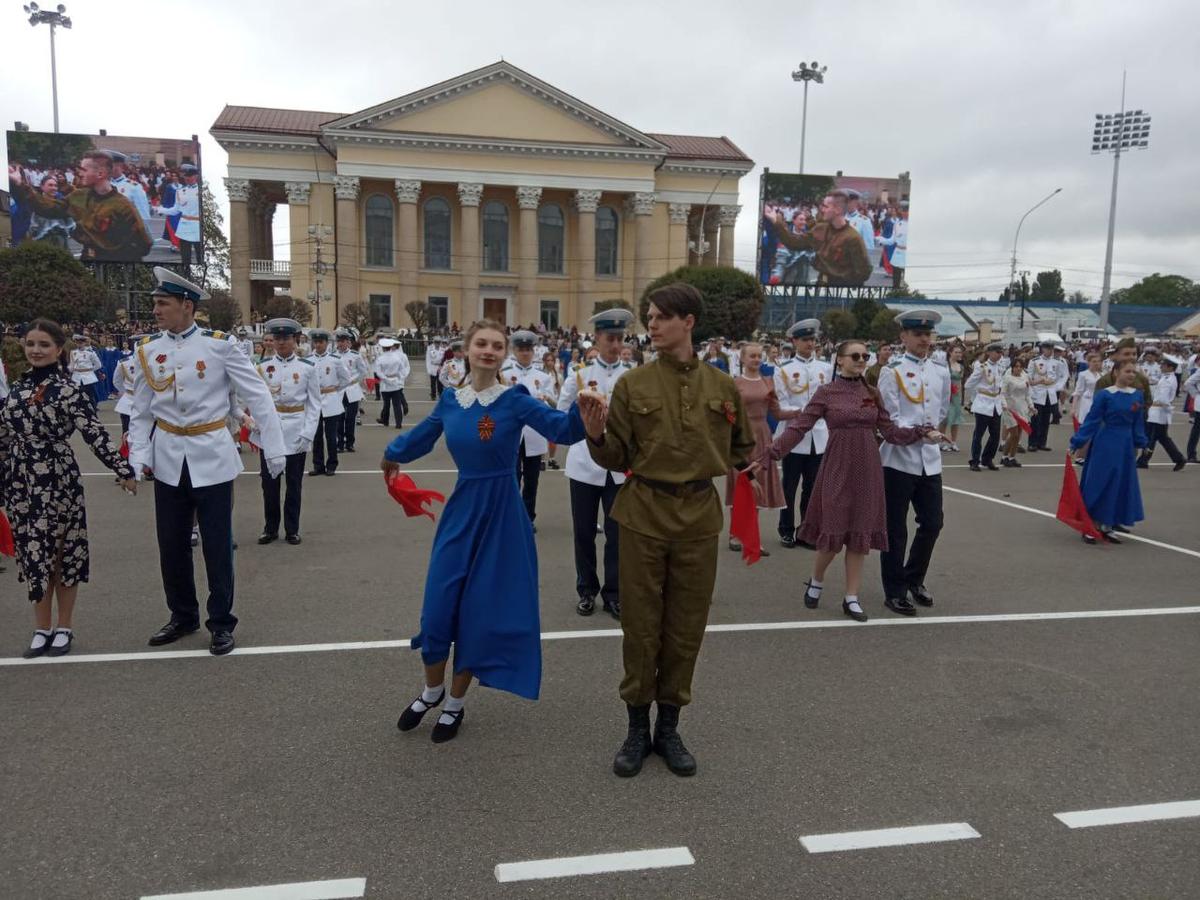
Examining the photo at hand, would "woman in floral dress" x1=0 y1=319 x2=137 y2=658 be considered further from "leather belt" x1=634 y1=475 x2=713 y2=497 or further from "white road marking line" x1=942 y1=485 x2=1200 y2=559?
"white road marking line" x1=942 y1=485 x2=1200 y2=559

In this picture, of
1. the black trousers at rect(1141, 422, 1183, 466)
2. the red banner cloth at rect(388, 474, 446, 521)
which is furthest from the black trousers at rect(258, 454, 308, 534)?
the black trousers at rect(1141, 422, 1183, 466)

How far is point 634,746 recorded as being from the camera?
3881mm

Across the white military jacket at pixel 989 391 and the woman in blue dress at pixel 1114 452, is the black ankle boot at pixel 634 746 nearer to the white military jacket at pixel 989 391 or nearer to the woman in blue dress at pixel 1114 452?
the woman in blue dress at pixel 1114 452

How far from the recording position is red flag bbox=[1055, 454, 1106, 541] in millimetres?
8586

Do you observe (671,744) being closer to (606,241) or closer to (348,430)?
(348,430)

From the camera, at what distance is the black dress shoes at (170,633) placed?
5.35 metres

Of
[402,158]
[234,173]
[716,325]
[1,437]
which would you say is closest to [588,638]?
[1,437]

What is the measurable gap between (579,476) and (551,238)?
56.5 metres

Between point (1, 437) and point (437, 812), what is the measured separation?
381 cm

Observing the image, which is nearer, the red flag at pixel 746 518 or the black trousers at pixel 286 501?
the red flag at pixel 746 518

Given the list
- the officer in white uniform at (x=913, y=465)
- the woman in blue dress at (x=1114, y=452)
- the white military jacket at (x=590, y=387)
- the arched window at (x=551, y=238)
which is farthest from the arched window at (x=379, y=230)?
the officer in white uniform at (x=913, y=465)

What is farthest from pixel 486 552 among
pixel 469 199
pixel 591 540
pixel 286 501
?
pixel 469 199

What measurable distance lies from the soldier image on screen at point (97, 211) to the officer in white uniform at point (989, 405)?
5080 centimetres

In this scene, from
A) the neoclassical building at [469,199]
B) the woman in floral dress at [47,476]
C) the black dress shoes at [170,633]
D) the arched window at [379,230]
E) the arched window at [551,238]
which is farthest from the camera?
the arched window at [551,238]
